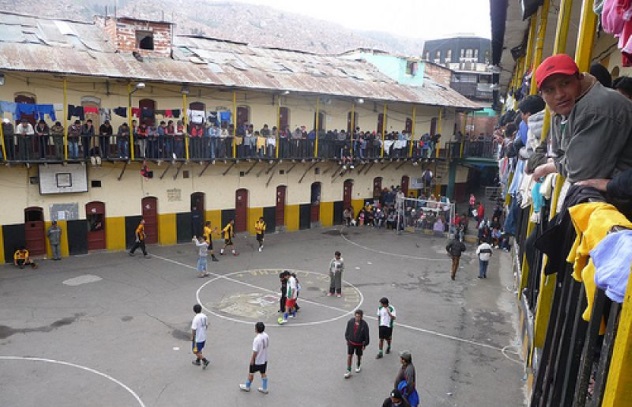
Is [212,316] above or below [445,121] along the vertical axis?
below

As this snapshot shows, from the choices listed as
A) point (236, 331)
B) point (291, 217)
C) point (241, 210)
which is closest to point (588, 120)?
point (236, 331)

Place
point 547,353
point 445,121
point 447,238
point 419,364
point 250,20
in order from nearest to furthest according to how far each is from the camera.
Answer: point 547,353
point 419,364
point 447,238
point 445,121
point 250,20

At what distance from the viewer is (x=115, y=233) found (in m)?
23.9

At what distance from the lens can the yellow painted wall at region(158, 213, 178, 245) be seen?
2527 cm

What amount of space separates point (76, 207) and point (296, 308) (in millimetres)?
12329

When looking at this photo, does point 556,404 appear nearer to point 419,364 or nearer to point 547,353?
point 547,353

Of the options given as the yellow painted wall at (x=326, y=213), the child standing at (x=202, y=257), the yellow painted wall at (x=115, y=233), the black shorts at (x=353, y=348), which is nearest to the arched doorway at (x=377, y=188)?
the yellow painted wall at (x=326, y=213)

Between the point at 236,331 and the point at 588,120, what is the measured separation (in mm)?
13088

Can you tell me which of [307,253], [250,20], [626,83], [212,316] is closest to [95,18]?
[307,253]

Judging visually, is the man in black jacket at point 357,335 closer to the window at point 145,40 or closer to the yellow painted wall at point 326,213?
the window at point 145,40

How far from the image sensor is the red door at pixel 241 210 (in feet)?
92.3

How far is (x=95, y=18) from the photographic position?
26.7m

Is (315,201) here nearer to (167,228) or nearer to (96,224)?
(167,228)

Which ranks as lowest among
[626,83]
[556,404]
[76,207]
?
[76,207]
